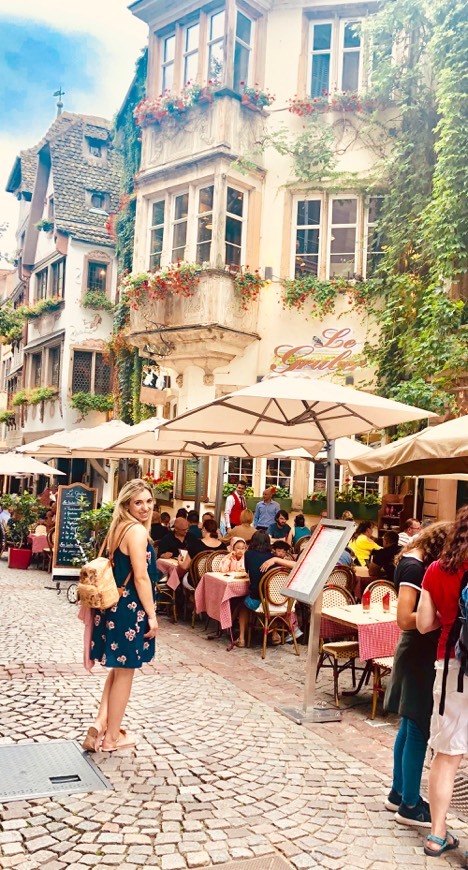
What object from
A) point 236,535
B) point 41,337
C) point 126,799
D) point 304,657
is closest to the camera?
point 126,799

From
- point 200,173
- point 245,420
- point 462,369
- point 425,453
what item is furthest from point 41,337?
point 425,453

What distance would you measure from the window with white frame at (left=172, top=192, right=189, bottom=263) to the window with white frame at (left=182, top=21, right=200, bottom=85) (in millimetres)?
2692

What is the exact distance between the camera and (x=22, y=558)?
16.7 m

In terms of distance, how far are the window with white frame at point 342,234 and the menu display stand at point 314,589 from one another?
1122 cm

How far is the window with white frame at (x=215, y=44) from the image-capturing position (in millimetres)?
17047

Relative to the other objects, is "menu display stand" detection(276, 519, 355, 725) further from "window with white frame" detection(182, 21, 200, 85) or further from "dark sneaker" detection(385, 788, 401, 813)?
"window with white frame" detection(182, 21, 200, 85)

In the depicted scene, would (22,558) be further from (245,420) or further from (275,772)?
(275,772)

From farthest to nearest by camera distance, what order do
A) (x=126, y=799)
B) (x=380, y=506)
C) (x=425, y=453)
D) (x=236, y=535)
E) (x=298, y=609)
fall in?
(x=380, y=506)
(x=236, y=535)
(x=298, y=609)
(x=425, y=453)
(x=126, y=799)

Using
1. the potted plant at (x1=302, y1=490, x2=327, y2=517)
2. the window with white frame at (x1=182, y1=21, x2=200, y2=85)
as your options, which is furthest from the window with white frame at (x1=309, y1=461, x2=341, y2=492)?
the window with white frame at (x1=182, y1=21, x2=200, y2=85)

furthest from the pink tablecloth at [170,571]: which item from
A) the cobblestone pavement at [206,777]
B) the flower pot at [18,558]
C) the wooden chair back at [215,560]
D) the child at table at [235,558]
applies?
the flower pot at [18,558]

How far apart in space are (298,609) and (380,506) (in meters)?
6.16

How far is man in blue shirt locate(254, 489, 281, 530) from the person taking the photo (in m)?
14.7

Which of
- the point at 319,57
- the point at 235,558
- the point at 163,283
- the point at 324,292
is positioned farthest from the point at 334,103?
the point at 235,558

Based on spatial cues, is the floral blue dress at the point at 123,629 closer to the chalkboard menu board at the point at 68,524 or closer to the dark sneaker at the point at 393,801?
the dark sneaker at the point at 393,801
